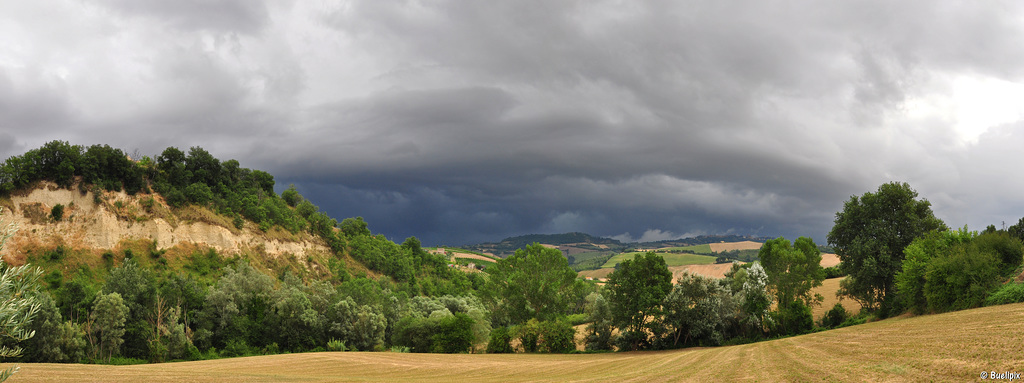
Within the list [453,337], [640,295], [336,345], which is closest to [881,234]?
[640,295]

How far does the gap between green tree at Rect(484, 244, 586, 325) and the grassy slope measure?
22927 mm

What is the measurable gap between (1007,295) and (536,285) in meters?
47.7

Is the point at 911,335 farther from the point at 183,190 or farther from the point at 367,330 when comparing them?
the point at 183,190

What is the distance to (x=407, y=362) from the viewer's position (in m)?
45.2

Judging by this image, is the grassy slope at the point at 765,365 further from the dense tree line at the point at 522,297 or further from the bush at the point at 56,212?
the bush at the point at 56,212

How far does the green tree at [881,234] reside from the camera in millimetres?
55906

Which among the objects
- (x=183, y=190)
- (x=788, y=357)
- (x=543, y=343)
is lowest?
(x=543, y=343)

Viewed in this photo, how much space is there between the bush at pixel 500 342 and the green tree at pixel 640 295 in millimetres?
12955

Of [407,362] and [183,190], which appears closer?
[407,362]

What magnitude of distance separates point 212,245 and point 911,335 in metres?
95.7

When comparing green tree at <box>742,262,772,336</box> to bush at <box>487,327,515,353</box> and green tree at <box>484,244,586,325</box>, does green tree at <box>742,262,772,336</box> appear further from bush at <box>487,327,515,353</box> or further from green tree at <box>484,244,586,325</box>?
bush at <box>487,327,515,353</box>

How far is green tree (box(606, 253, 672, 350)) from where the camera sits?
55188 mm

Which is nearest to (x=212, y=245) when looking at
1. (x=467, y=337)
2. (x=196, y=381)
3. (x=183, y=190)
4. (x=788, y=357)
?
(x=183, y=190)

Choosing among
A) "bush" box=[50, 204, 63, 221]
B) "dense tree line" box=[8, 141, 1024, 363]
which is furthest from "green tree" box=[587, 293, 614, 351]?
"bush" box=[50, 204, 63, 221]
